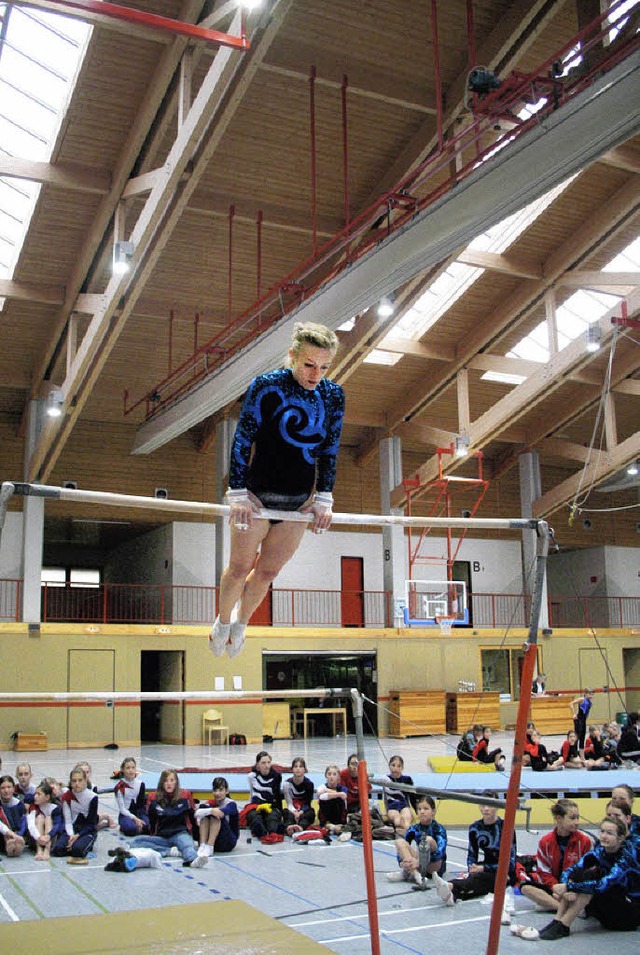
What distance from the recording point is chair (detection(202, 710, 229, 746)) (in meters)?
22.6

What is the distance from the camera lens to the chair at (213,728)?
22.6 m

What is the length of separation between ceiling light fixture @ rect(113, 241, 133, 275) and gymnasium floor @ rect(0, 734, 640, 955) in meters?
8.72

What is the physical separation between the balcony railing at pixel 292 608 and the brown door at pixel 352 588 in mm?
31

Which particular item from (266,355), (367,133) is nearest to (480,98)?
(367,133)

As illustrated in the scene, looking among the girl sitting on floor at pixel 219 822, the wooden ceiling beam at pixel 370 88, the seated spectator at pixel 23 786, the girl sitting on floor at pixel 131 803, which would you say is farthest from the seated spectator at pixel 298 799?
the wooden ceiling beam at pixel 370 88

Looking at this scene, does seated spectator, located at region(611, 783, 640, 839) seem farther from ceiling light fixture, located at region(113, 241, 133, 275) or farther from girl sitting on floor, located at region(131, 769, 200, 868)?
ceiling light fixture, located at region(113, 241, 133, 275)

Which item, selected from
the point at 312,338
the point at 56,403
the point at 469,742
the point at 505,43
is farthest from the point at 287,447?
the point at 56,403

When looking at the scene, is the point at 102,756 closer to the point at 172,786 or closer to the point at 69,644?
the point at 69,644

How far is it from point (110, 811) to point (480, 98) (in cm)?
1149

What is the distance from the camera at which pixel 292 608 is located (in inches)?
983

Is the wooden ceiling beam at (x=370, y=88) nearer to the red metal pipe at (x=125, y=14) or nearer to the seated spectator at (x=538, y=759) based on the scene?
the red metal pipe at (x=125, y=14)

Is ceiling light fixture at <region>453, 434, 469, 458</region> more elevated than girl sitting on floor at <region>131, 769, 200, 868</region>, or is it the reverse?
Answer: ceiling light fixture at <region>453, 434, 469, 458</region>

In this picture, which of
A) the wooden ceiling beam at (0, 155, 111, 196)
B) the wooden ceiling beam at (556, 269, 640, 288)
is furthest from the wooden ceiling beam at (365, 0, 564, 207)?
the wooden ceiling beam at (0, 155, 111, 196)

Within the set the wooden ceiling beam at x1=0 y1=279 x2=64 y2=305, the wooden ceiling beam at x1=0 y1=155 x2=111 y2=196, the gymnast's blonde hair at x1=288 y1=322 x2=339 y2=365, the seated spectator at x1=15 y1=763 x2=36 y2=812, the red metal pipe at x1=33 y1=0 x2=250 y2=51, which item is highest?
the wooden ceiling beam at x1=0 y1=155 x2=111 y2=196
